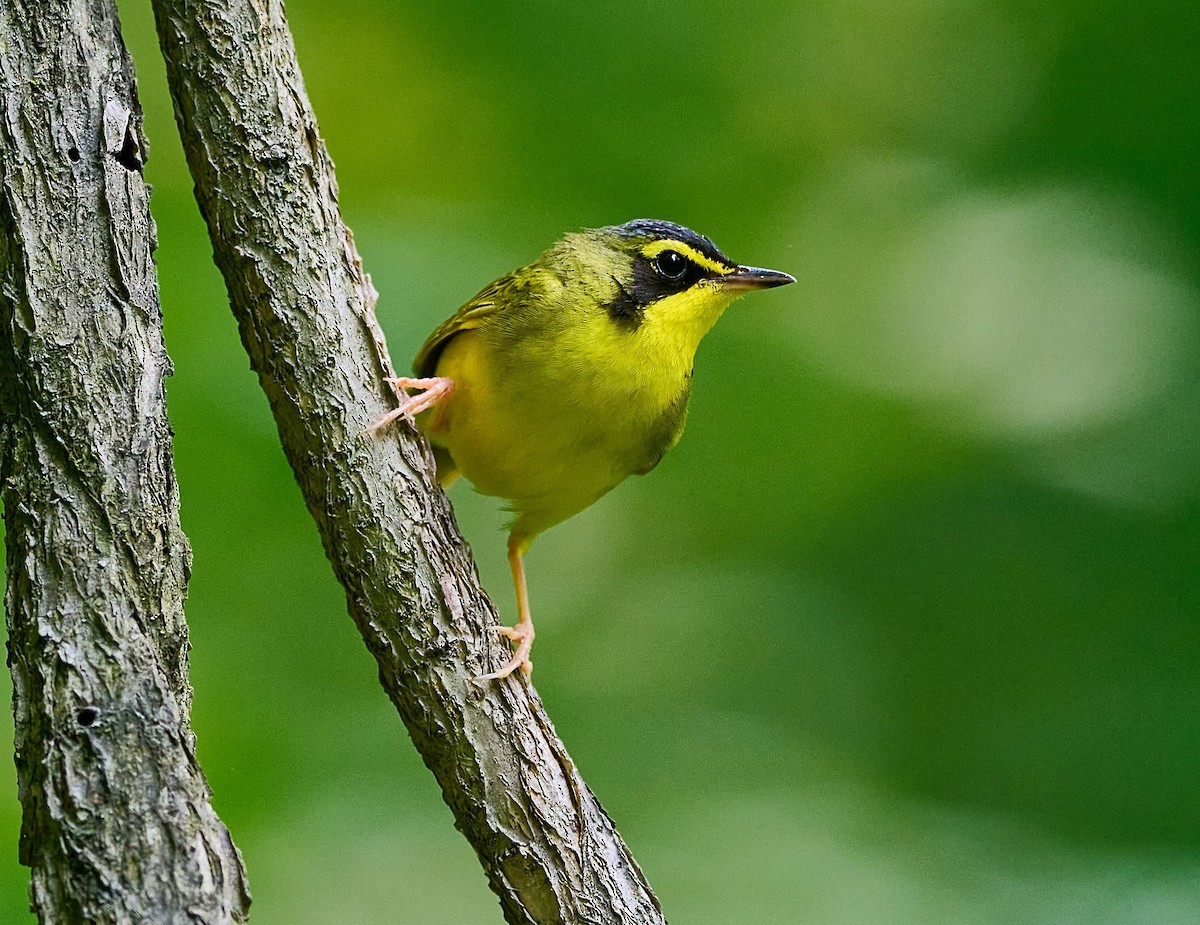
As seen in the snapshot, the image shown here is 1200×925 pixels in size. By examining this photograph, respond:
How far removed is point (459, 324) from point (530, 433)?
407mm

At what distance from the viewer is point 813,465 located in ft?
15.1

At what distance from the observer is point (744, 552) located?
4793 mm

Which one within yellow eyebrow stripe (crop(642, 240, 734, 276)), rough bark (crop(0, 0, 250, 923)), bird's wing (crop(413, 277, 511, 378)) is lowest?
rough bark (crop(0, 0, 250, 923))

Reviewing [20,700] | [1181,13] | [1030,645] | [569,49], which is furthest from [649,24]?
[20,700]

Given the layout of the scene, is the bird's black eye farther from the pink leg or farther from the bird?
the pink leg

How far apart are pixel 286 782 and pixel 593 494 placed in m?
1.30

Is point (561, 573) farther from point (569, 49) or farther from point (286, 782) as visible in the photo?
point (569, 49)

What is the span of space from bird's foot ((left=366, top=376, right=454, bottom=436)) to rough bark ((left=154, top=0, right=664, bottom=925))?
0.02 m

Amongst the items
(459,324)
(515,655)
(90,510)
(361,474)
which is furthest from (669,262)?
(90,510)

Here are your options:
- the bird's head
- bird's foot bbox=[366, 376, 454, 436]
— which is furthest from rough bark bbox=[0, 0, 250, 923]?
the bird's head

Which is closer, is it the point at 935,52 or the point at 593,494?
the point at 593,494

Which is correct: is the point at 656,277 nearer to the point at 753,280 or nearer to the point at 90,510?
the point at 753,280

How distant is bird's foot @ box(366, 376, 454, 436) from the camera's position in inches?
100

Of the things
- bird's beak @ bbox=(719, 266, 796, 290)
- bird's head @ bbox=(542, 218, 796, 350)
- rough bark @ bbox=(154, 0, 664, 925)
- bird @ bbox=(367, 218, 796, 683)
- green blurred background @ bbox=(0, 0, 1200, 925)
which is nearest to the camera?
rough bark @ bbox=(154, 0, 664, 925)
